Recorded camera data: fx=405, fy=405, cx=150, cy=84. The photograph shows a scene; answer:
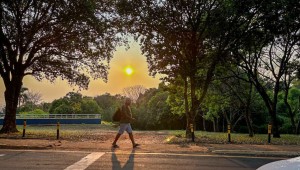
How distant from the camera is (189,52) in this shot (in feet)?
72.1

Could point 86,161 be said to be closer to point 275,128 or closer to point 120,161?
point 120,161

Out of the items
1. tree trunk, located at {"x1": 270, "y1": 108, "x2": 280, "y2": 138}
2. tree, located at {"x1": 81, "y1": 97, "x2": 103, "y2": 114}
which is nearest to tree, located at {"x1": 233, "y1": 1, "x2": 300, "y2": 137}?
tree trunk, located at {"x1": 270, "y1": 108, "x2": 280, "y2": 138}

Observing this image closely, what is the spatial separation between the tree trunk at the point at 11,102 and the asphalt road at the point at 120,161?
1074cm

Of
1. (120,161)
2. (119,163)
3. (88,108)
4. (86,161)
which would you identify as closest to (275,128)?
(120,161)

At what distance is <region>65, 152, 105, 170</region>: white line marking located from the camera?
1032cm

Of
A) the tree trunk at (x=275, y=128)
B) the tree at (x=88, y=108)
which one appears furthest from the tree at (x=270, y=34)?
the tree at (x=88, y=108)

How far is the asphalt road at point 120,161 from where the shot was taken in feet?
34.9

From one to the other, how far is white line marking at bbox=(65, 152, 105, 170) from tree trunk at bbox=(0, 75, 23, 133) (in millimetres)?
12126

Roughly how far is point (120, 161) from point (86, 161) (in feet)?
3.16

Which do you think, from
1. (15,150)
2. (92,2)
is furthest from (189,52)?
(15,150)

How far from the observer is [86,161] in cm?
1140

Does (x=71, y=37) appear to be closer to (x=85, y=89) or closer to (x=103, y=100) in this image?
(x=85, y=89)

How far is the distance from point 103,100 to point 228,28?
6234 cm

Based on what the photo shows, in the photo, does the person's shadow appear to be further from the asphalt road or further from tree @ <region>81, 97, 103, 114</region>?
tree @ <region>81, 97, 103, 114</region>
